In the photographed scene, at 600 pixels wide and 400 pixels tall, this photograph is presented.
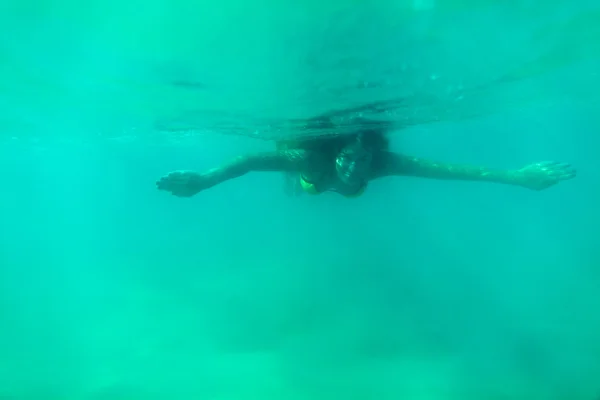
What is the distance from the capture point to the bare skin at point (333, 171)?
6566 millimetres

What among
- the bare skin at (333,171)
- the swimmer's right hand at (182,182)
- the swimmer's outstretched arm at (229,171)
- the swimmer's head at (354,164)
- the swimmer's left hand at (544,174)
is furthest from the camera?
the swimmer's head at (354,164)

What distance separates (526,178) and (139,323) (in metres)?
17.7

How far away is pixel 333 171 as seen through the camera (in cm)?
967

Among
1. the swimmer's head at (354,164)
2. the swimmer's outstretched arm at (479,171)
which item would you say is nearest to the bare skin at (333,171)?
the swimmer's outstretched arm at (479,171)

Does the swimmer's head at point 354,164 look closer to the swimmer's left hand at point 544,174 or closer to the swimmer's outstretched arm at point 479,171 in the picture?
the swimmer's outstretched arm at point 479,171

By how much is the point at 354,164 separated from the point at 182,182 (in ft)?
11.4

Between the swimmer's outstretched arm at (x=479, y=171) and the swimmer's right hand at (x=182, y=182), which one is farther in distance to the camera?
the swimmer's outstretched arm at (x=479, y=171)

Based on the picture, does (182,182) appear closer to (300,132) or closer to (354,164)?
(354,164)

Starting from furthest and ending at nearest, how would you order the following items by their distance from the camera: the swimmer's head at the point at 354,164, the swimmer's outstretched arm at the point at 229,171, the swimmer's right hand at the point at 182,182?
the swimmer's head at the point at 354,164, the swimmer's outstretched arm at the point at 229,171, the swimmer's right hand at the point at 182,182

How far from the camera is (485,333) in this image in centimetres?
1530

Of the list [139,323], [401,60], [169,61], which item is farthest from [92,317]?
[401,60]

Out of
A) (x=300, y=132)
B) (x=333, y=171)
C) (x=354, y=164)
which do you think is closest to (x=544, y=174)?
(x=354, y=164)

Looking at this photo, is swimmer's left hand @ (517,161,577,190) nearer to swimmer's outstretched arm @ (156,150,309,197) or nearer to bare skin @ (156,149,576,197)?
bare skin @ (156,149,576,197)

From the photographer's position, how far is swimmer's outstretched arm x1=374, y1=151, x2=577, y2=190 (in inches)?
292
